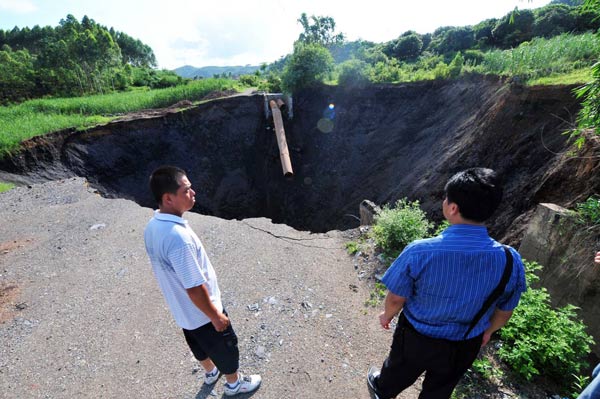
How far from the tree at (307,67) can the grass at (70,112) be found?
5730 mm

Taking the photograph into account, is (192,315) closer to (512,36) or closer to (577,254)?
(577,254)

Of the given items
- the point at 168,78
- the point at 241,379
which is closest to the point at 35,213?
the point at 241,379

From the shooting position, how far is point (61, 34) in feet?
78.3

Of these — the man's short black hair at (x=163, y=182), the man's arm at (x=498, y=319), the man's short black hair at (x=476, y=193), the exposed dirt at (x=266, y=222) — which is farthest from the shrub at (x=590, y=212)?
the man's short black hair at (x=163, y=182)

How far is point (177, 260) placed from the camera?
173 centimetres

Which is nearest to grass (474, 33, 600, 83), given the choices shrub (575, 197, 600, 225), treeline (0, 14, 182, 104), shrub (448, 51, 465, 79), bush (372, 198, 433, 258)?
shrub (448, 51, 465, 79)

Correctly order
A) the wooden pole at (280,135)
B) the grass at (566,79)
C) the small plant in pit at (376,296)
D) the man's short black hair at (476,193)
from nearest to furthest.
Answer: the man's short black hair at (476,193) < the small plant in pit at (376,296) < the grass at (566,79) < the wooden pole at (280,135)

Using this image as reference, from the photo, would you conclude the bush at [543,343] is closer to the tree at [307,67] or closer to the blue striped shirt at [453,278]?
the blue striped shirt at [453,278]

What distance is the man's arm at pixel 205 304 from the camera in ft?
5.85

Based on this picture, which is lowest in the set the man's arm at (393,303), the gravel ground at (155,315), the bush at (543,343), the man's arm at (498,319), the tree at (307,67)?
the gravel ground at (155,315)

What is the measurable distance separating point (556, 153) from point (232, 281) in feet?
17.3

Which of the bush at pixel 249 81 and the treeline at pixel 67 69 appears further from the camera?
the treeline at pixel 67 69

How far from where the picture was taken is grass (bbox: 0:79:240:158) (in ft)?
30.6

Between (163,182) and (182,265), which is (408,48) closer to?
(163,182)
